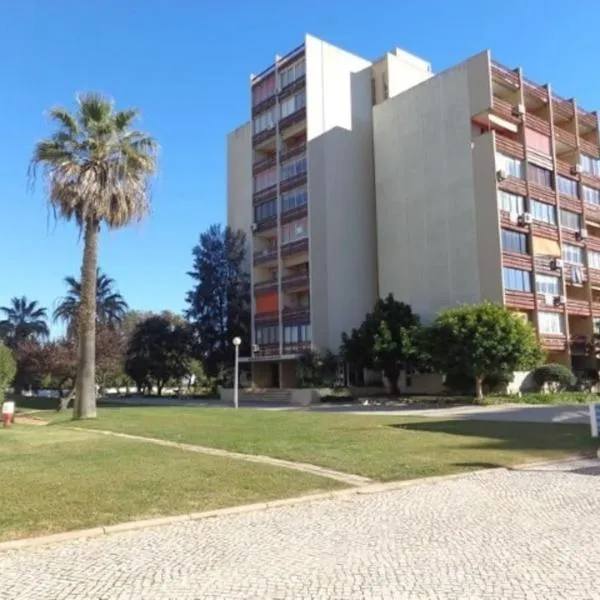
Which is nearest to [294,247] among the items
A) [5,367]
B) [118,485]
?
[5,367]

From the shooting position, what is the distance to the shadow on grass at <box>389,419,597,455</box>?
1576 cm

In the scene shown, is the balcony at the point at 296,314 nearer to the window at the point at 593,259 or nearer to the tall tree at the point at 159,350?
the tall tree at the point at 159,350

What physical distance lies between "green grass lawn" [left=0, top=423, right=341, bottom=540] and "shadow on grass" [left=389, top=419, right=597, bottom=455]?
22.5 feet

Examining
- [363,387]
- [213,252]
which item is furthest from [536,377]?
[213,252]

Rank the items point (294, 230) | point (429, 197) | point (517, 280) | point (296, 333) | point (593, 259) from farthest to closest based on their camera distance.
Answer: point (294, 230), point (593, 259), point (296, 333), point (429, 197), point (517, 280)

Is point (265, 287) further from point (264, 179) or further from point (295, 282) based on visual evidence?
point (264, 179)

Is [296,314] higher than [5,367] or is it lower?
higher

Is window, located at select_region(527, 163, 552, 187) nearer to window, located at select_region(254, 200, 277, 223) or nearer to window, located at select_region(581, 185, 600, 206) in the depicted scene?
window, located at select_region(581, 185, 600, 206)

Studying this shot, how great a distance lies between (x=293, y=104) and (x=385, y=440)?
42.2 metres

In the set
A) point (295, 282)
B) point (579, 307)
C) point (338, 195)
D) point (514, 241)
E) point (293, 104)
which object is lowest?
point (579, 307)

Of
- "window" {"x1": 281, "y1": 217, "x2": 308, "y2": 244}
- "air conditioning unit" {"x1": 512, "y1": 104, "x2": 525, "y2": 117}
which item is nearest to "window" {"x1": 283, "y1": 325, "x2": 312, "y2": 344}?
"window" {"x1": 281, "y1": 217, "x2": 308, "y2": 244}

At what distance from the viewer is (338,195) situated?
2079 inches

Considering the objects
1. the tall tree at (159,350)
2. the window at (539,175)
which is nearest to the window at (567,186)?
the window at (539,175)

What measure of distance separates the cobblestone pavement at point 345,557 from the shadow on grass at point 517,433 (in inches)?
260
